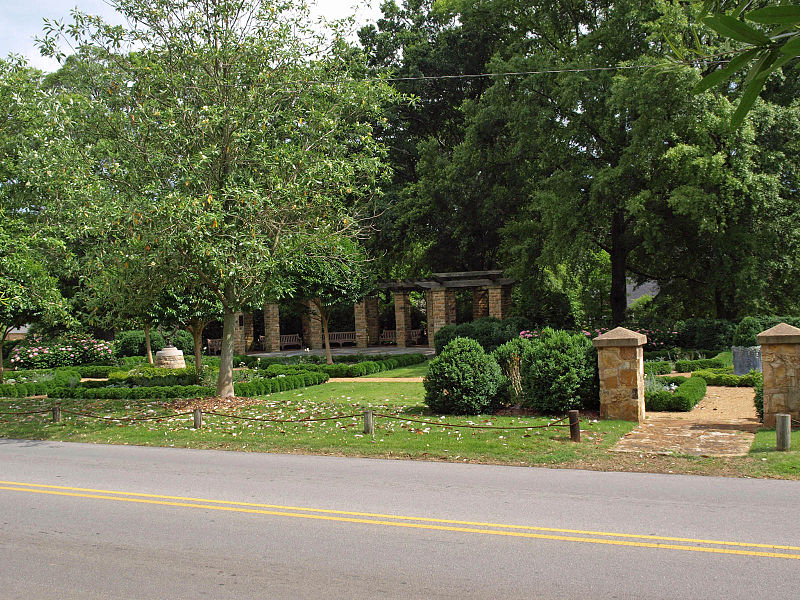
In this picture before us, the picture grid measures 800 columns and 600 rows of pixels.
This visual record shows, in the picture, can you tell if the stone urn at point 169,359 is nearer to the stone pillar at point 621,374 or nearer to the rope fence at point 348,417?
the rope fence at point 348,417

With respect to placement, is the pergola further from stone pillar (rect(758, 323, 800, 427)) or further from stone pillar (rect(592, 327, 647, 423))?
stone pillar (rect(758, 323, 800, 427))

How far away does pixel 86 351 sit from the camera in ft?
103

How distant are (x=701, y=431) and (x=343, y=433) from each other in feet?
20.2

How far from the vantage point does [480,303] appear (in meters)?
34.7

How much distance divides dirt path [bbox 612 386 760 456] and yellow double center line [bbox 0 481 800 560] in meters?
4.06

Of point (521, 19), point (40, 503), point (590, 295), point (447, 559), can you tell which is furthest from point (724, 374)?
point (521, 19)

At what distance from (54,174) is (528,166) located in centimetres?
2144

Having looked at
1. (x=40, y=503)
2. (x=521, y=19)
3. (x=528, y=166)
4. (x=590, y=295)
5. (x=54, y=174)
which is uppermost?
(x=521, y=19)

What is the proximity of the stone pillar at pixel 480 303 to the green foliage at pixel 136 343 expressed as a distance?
51.1 ft

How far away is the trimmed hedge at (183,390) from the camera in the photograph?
18172 mm

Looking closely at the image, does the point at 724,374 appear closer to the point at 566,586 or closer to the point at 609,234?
the point at 609,234

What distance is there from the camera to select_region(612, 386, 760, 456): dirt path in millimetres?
10133

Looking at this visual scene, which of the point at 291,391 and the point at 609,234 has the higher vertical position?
the point at 609,234

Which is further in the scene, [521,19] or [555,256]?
[521,19]
